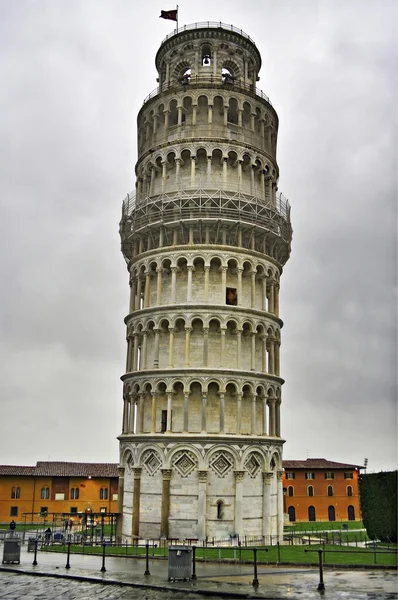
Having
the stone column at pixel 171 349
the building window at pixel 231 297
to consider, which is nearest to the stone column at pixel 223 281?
the building window at pixel 231 297

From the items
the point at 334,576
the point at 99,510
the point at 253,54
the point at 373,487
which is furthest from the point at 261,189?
the point at 99,510

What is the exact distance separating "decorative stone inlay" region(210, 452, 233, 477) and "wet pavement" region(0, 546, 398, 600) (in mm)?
15441

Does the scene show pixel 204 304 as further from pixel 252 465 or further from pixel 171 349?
pixel 252 465

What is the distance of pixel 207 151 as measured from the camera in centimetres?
4894

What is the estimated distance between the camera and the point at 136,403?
46406mm

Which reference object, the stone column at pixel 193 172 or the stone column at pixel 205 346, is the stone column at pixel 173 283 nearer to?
the stone column at pixel 205 346

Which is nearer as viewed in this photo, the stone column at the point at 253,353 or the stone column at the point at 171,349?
the stone column at the point at 171,349

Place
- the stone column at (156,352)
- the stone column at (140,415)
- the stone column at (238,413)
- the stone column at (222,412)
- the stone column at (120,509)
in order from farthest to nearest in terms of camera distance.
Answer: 1. the stone column at (156,352)
2. the stone column at (120,509)
3. the stone column at (140,415)
4. the stone column at (238,413)
5. the stone column at (222,412)

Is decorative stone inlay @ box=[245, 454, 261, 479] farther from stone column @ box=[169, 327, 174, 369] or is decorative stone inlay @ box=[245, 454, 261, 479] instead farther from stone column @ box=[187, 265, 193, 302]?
stone column @ box=[187, 265, 193, 302]

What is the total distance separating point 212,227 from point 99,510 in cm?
4960

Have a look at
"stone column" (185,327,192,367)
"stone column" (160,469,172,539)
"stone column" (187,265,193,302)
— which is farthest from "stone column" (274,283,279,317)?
"stone column" (160,469,172,539)

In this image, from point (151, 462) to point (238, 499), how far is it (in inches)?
262

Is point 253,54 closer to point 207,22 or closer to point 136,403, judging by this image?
point 207,22

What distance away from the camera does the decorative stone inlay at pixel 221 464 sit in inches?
1670
